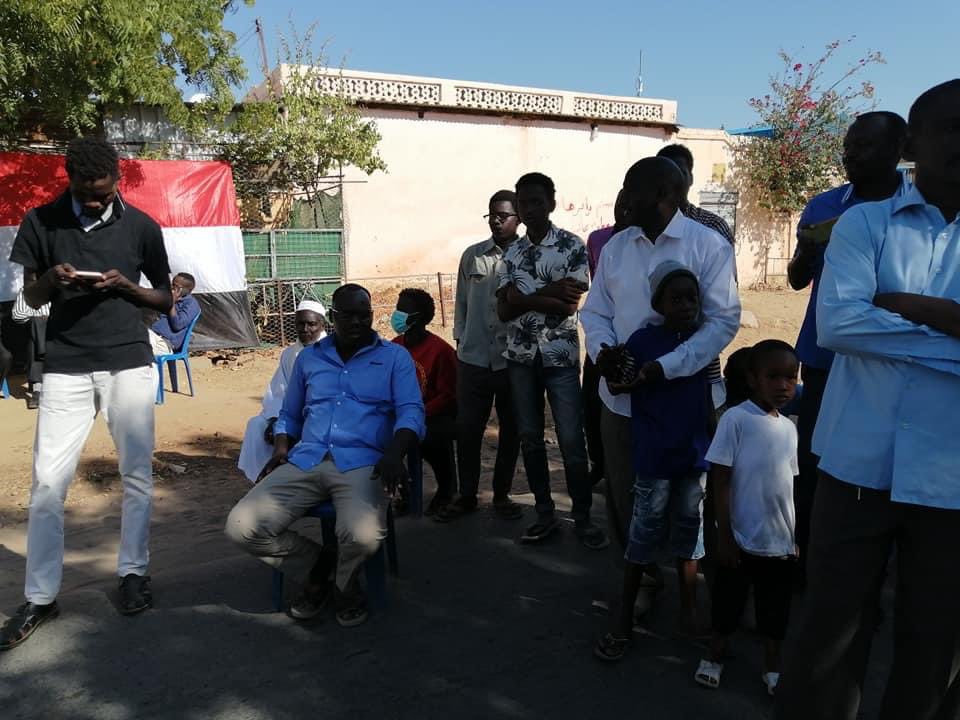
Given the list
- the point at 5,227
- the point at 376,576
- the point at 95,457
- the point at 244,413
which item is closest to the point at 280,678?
the point at 376,576

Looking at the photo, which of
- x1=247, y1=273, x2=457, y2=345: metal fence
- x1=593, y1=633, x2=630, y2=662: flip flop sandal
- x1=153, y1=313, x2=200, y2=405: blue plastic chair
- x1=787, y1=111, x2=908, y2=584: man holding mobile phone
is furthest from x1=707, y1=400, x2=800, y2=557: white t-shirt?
x1=247, y1=273, x2=457, y2=345: metal fence

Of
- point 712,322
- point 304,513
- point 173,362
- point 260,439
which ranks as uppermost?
point 712,322

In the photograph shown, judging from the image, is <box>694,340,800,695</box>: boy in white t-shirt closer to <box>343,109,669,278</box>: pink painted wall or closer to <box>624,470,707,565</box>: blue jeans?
<box>624,470,707,565</box>: blue jeans

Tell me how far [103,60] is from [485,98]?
8.25m

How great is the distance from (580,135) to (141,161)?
9.91 metres

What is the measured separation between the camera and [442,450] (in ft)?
15.5

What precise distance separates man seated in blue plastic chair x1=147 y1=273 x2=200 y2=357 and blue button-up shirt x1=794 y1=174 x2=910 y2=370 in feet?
21.1

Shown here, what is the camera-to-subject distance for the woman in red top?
4.75 meters

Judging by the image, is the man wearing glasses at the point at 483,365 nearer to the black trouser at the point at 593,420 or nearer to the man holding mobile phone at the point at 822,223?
the black trouser at the point at 593,420

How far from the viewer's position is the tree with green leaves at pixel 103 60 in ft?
25.1

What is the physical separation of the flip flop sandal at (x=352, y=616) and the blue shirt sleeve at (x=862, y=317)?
2.25 metres

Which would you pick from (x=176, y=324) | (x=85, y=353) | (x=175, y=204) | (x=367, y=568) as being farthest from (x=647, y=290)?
Result: (x=175, y=204)

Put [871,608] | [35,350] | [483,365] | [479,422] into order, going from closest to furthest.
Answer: [871,608], [483,365], [479,422], [35,350]

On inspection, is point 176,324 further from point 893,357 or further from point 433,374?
point 893,357
